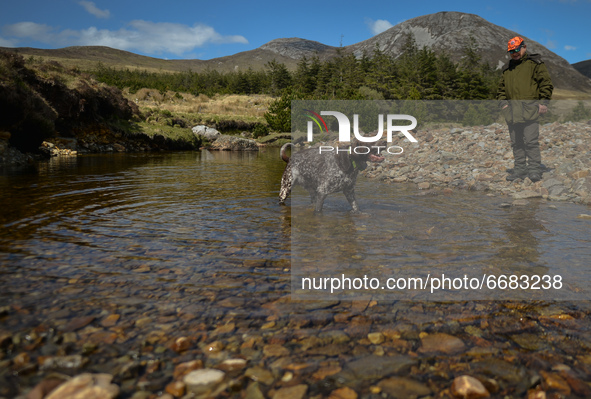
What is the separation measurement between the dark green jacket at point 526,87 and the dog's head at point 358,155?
18.1 ft

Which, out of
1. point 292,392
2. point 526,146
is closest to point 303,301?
point 292,392

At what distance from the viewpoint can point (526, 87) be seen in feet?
31.7

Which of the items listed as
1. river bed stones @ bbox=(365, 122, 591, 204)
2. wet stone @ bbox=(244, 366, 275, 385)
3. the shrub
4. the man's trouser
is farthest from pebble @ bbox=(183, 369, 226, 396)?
the shrub

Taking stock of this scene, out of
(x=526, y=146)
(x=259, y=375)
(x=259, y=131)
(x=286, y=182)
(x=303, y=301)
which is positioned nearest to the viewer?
(x=259, y=375)

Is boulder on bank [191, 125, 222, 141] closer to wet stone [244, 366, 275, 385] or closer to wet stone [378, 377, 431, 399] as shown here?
wet stone [244, 366, 275, 385]

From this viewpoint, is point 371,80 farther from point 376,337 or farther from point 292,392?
point 292,392

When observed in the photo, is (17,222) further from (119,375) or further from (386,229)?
(386,229)

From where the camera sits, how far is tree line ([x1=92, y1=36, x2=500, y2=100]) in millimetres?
52219

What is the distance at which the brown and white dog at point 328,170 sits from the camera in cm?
719

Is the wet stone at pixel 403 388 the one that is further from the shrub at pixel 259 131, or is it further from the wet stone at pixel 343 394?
the shrub at pixel 259 131

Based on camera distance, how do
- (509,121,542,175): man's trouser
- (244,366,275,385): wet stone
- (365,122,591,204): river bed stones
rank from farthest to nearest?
(509,121,542,175): man's trouser < (365,122,591,204): river bed stones < (244,366,275,385): wet stone

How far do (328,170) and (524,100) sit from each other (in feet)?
21.2

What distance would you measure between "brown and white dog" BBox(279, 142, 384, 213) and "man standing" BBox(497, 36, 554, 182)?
5712 mm

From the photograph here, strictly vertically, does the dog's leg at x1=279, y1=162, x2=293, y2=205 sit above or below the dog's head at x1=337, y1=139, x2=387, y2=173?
below
